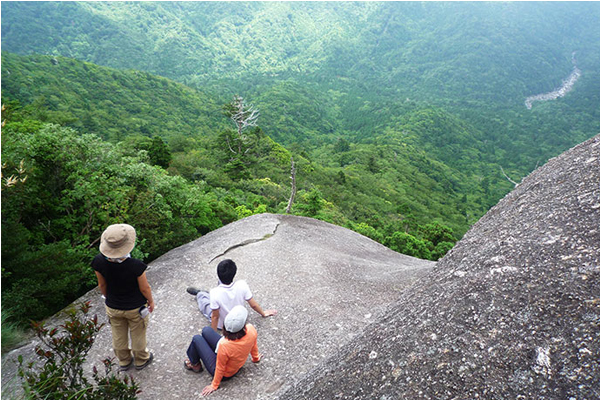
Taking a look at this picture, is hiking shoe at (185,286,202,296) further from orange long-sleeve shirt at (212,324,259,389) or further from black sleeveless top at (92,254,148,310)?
orange long-sleeve shirt at (212,324,259,389)

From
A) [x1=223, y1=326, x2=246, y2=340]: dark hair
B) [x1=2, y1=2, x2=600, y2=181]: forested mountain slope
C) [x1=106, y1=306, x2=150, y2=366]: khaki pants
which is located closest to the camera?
[x1=223, y1=326, x2=246, y2=340]: dark hair

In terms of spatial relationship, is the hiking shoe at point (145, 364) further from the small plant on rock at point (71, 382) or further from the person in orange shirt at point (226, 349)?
the small plant on rock at point (71, 382)

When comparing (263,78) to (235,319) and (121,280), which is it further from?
(235,319)

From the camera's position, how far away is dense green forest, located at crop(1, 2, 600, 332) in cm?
834

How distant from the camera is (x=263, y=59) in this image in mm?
185500

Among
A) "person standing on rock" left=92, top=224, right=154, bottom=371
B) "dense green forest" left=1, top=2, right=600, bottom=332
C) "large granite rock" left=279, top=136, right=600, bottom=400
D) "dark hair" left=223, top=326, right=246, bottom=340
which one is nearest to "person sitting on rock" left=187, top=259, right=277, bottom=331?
"dark hair" left=223, top=326, right=246, bottom=340

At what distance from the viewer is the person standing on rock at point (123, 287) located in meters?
4.44

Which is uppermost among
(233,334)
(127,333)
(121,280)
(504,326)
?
(504,326)

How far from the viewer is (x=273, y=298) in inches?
295

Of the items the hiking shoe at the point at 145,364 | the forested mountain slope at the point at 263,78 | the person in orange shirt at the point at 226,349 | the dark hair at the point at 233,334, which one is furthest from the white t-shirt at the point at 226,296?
the forested mountain slope at the point at 263,78

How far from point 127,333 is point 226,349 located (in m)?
1.69

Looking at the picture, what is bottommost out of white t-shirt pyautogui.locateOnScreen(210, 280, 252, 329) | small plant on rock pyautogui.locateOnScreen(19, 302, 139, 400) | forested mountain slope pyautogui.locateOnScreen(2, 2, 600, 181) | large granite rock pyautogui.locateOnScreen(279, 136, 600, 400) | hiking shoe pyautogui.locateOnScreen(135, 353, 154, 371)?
forested mountain slope pyautogui.locateOnScreen(2, 2, 600, 181)

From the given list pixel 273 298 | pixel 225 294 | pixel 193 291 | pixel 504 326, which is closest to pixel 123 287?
pixel 225 294

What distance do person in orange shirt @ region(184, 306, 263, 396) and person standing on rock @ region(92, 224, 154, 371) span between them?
2.93ft
